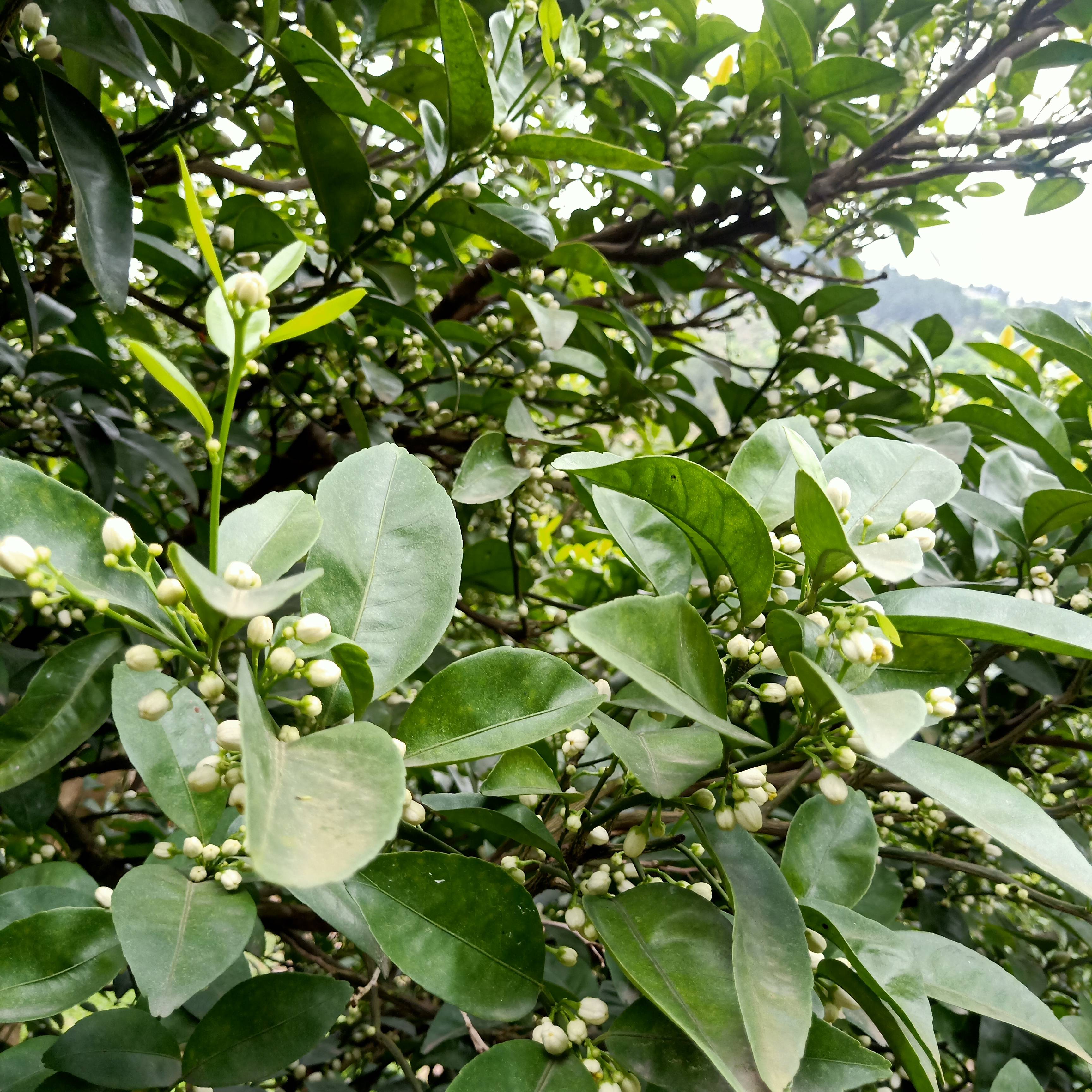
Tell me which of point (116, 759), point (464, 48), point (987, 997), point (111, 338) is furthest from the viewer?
point (111, 338)

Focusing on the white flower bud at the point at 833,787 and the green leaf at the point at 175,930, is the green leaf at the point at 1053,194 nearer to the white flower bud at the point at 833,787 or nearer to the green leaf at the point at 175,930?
the white flower bud at the point at 833,787

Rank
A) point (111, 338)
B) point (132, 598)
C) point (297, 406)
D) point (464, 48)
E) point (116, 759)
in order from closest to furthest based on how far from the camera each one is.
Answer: point (132, 598) → point (464, 48) → point (116, 759) → point (297, 406) → point (111, 338)

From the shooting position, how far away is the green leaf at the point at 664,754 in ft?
1.79

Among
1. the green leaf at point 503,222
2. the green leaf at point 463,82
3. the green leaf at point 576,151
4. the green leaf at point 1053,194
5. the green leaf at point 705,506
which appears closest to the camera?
the green leaf at point 705,506

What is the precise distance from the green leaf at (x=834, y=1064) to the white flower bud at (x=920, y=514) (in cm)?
34

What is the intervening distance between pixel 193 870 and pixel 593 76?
1.52 m

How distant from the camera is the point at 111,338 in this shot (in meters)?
2.07

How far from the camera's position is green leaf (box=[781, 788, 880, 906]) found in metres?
0.72

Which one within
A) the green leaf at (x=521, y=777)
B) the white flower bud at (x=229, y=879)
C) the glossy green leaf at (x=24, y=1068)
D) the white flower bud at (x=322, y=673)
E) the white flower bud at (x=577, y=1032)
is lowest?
the glossy green leaf at (x=24, y=1068)

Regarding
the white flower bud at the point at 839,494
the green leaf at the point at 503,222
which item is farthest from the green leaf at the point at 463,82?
the white flower bud at the point at 839,494

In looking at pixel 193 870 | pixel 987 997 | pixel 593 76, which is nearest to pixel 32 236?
pixel 593 76

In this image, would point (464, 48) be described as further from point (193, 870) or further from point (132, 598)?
point (193, 870)

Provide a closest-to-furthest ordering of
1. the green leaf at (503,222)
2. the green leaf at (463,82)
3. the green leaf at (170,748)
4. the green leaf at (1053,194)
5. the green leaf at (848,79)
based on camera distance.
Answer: the green leaf at (170,748)
the green leaf at (463,82)
the green leaf at (503,222)
the green leaf at (848,79)
the green leaf at (1053,194)

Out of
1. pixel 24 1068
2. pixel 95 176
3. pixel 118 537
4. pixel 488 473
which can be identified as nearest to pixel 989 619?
pixel 118 537
